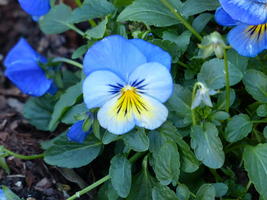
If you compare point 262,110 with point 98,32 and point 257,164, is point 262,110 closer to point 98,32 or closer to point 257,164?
point 257,164

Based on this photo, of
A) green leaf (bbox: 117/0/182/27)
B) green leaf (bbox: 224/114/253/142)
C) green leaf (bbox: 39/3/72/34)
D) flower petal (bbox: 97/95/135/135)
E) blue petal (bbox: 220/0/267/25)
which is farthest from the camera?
green leaf (bbox: 39/3/72/34)

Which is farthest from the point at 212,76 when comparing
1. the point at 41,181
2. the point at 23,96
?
the point at 23,96

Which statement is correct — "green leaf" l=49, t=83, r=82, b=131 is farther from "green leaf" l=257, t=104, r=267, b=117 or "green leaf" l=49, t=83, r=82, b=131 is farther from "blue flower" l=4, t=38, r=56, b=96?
"green leaf" l=257, t=104, r=267, b=117

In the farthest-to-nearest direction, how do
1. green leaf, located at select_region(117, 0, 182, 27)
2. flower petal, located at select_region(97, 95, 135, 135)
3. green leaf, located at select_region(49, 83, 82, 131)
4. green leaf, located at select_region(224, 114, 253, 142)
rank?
green leaf, located at select_region(49, 83, 82, 131), green leaf, located at select_region(117, 0, 182, 27), green leaf, located at select_region(224, 114, 253, 142), flower petal, located at select_region(97, 95, 135, 135)

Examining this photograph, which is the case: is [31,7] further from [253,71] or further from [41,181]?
[253,71]

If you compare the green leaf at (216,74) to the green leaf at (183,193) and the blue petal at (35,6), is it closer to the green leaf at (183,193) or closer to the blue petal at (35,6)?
the green leaf at (183,193)

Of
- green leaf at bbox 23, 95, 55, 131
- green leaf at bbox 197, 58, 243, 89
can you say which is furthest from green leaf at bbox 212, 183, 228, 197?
green leaf at bbox 23, 95, 55, 131
